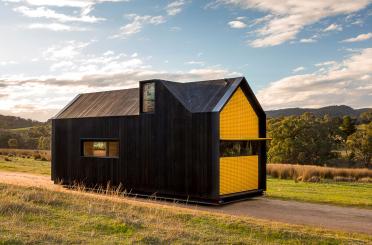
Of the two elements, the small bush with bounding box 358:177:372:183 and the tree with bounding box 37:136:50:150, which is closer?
the small bush with bounding box 358:177:372:183

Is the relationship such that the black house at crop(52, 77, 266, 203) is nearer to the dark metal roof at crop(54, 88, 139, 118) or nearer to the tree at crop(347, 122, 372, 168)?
the dark metal roof at crop(54, 88, 139, 118)

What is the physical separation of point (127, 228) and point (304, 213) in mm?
6308

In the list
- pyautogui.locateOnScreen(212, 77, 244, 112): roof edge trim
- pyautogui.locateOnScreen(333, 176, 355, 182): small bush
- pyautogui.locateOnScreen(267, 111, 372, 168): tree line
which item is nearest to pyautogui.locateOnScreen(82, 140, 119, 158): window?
pyautogui.locateOnScreen(212, 77, 244, 112): roof edge trim

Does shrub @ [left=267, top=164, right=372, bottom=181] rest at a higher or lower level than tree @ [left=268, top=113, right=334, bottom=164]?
lower

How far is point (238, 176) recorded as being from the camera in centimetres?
1553

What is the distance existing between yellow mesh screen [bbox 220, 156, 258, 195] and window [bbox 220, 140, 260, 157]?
0.55 feet

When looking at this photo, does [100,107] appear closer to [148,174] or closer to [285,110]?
[148,174]

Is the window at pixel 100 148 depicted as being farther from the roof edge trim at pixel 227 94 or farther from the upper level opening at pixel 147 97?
the roof edge trim at pixel 227 94

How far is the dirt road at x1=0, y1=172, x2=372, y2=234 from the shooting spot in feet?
36.5

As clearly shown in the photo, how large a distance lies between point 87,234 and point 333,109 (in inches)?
3578

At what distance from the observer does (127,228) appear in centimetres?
877

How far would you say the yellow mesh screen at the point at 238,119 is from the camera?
14.8 meters

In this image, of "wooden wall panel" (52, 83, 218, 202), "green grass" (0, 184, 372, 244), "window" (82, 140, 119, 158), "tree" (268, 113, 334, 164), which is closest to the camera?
"green grass" (0, 184, 372, 244)

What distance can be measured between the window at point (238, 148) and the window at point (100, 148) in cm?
503
